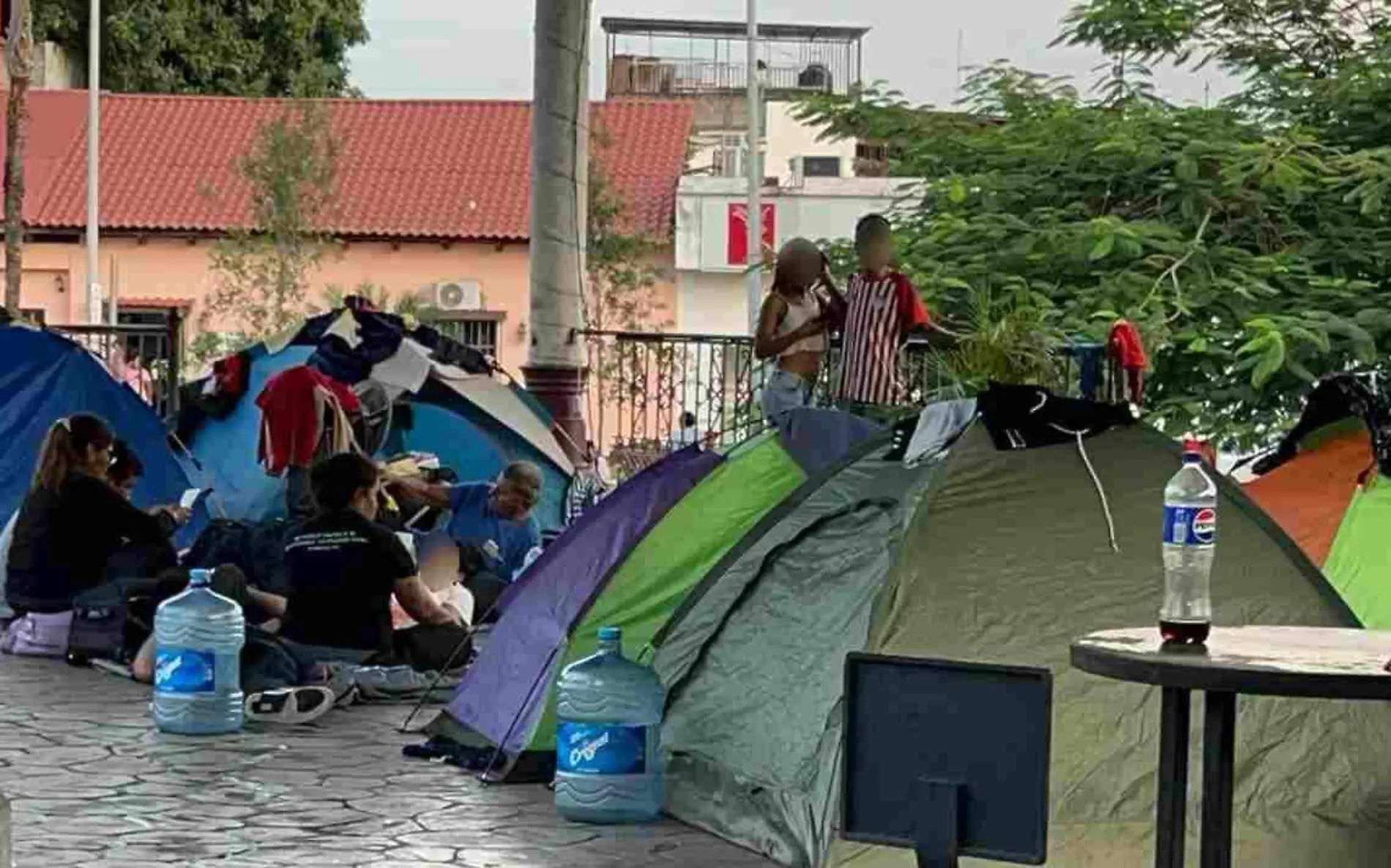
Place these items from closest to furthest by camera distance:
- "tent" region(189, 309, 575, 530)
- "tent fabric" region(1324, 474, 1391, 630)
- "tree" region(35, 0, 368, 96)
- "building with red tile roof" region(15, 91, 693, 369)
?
"tent fabric" region(1324, 474, 1391, 630), "tent" region(189, 309, 575, 530), "building with red tile roof" region(15, 91, 693, 369), "tree" region(35, 0, 368, 96)

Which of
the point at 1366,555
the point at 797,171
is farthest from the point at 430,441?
the point at 797,171

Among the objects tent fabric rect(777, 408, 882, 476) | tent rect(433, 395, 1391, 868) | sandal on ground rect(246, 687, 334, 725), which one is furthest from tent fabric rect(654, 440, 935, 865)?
sandal on ground rect(246, 687, 334, 725)

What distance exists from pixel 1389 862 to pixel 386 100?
3342 centimetres

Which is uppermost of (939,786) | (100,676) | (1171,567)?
(1171,567)

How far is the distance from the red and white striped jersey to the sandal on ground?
8.37 feet

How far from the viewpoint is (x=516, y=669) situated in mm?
8578

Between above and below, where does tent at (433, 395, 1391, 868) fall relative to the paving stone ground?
above

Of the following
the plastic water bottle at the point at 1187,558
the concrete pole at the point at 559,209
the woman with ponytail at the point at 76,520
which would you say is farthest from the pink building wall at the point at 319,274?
the plastic water bottle at the point at 1187,558

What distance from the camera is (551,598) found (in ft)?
28.4

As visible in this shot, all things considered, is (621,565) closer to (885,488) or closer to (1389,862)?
(885,488)

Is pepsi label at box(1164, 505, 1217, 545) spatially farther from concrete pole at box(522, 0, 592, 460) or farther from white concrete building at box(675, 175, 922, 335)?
white concrete building at box(675, 175, 922, 335)

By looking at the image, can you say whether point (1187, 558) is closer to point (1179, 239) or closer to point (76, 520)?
point (76, 520)

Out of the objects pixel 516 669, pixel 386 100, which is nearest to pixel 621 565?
pixel 516 669

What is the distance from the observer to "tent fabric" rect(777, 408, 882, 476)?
8141mm
